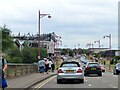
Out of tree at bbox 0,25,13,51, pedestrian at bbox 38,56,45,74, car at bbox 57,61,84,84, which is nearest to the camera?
car at bbox 57,61,84,84

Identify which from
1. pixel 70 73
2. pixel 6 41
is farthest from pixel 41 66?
pixel 6 41

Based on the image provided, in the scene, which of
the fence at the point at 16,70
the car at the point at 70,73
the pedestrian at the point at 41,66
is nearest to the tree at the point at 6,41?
the pedestrian at the point at 41,66

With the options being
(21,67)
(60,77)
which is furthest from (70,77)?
(21,67)

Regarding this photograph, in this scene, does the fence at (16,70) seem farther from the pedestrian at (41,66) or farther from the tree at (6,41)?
the tree at (6,41)

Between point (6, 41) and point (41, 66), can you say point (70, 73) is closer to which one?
point (41, 66)

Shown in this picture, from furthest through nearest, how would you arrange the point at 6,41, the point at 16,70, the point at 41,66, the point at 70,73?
the point at 6,41
the point at 41,66
the point at 16,70
the point at 70,73

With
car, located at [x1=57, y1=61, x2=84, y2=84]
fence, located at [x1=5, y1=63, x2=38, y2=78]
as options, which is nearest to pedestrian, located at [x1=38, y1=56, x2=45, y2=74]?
fence, located at [x1=5, y1=63, x2=38, y2=78]

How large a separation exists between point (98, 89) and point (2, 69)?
8667 millimetres

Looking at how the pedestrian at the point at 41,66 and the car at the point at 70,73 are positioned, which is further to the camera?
the pedestrian at the point at 41,66

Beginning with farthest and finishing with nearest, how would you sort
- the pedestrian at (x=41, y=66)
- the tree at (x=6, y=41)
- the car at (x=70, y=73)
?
the tree at (x=6, y=41) < the pedestrian at (x=41, y=66) < the car at (x=70, y=73)

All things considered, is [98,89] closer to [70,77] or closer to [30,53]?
[70,77]

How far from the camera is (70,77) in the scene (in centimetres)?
2778

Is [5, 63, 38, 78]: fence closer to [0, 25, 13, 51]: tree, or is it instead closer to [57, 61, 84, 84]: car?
[57, 61, 84, 84]: car

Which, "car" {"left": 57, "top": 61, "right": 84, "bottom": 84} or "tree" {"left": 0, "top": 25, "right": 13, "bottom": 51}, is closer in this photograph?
"car" {"left": 57, "top": 61, "right": 84, "bottom": 84}
